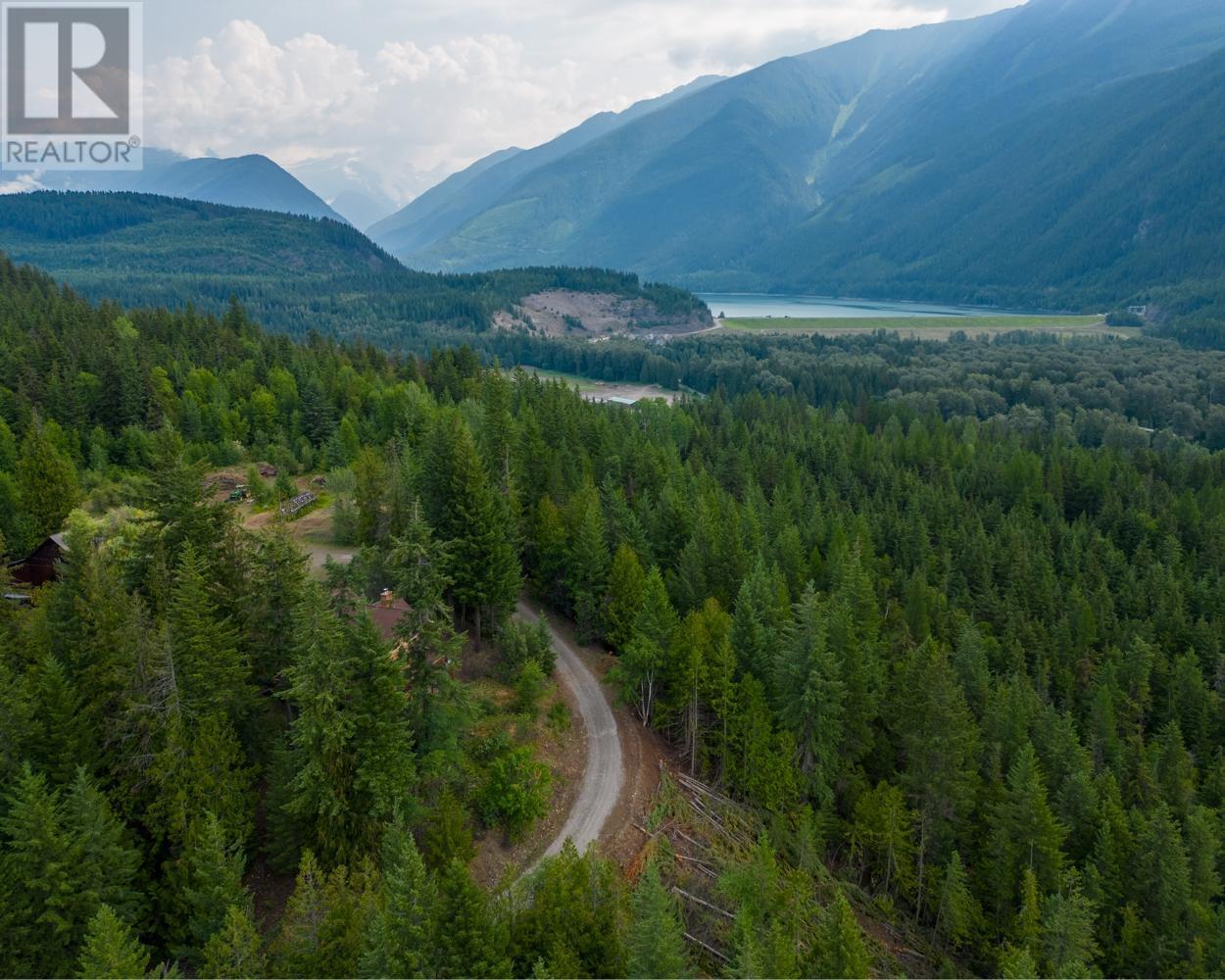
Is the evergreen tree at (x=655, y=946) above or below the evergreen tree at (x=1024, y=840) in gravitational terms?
above

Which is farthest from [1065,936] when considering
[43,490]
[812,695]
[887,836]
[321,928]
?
[43,490]

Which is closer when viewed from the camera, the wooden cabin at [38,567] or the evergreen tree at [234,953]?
the evergreen tree at [234,953]

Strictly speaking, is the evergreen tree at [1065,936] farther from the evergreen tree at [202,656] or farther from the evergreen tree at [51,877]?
the evergreen tree at [51,877]

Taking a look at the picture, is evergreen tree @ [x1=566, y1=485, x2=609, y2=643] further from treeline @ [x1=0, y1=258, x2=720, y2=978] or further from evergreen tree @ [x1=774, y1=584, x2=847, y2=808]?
evergreen tree @ [x1=774, y1=584, x2=847, y2=808]

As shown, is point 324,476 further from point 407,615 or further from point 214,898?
point 214,898

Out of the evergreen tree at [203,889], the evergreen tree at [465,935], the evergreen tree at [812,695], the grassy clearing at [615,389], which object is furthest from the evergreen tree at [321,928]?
the grassy clearing at [615,389]

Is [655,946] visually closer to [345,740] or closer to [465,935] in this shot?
[465,935]
